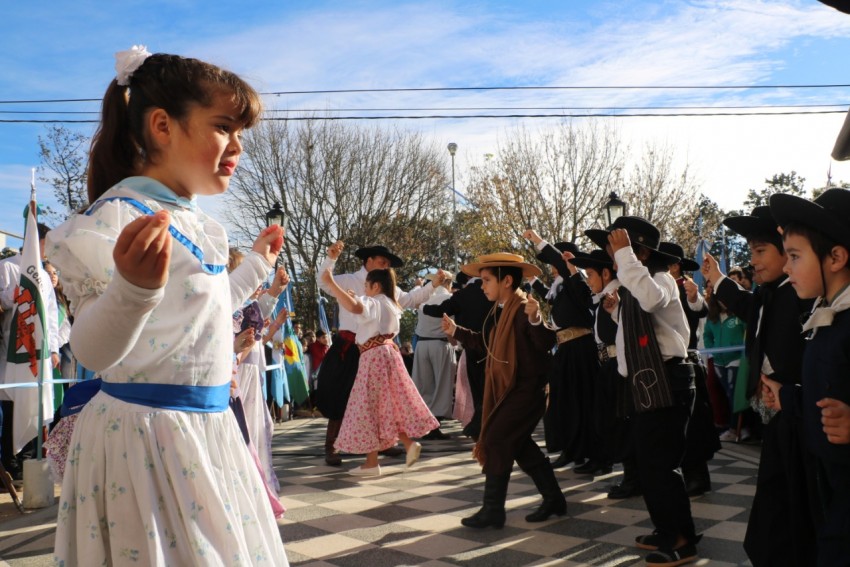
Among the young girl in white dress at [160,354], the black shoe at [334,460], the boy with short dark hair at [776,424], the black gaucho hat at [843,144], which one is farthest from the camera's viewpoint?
the black shoe at [334,460]

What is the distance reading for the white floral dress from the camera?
1.66 m

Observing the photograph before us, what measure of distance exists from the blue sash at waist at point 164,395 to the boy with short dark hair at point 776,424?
7.98 feet

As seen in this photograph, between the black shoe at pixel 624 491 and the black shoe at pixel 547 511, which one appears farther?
the black shoe at pixel 624 491

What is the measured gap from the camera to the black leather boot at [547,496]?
5.17 m

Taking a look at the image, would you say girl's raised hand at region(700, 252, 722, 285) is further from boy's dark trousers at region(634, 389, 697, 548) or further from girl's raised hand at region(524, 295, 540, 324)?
girl's raised hand at region(524, 295, 540, 324)

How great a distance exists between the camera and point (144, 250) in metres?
1.43

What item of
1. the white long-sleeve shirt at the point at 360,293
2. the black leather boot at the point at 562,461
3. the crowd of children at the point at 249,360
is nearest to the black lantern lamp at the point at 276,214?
the white long-sleeve shirt at the point at 360,293

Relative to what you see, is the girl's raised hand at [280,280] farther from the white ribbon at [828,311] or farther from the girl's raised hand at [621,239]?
the white ribbon at [828,311]

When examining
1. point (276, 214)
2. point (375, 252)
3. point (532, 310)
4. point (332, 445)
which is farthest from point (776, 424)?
point (276, 214)

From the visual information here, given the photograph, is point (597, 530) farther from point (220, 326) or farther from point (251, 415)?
point (220, 326)

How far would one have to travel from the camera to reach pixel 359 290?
943 centimetres

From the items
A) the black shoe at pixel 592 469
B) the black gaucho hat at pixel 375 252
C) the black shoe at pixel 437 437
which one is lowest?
the black shoe at pixel 437 437

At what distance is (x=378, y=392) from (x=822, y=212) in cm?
512

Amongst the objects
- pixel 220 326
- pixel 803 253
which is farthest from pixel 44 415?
pixel 803 253
